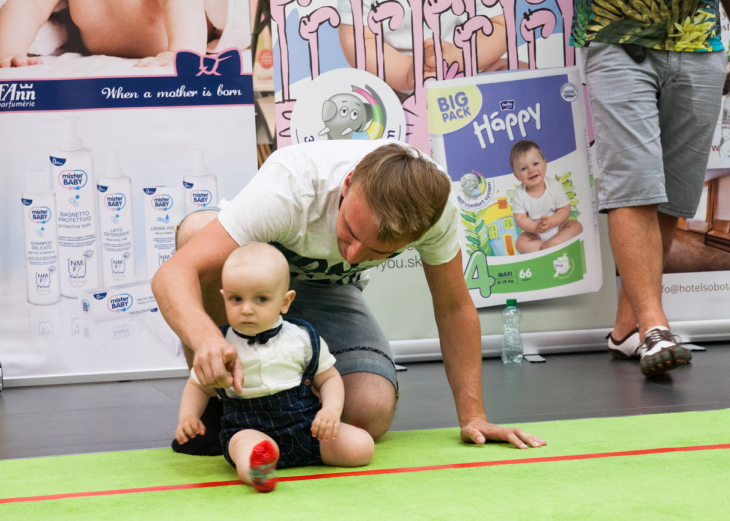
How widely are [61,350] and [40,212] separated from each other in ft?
1.47

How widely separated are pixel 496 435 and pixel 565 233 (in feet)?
4.63

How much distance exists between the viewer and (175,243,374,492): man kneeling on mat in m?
1.16

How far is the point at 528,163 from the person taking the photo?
102 inches

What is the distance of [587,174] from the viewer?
2594mm

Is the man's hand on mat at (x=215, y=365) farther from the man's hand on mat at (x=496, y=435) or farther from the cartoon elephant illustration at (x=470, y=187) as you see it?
the cartoon elephant illustration at (x=470, y=187)

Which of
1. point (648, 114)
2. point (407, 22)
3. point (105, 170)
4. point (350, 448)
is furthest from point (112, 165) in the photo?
point (648, 114)

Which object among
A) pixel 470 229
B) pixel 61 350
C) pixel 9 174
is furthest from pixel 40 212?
pixel 470 229

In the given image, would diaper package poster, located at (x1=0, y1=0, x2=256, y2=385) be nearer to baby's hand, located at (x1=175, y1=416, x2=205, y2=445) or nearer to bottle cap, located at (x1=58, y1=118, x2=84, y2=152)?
bottle cap, located at (x1=58, y1=118, x2=84, y2=152)

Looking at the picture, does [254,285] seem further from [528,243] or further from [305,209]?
[528,243]

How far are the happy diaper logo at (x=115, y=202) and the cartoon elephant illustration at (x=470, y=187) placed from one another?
114 cm

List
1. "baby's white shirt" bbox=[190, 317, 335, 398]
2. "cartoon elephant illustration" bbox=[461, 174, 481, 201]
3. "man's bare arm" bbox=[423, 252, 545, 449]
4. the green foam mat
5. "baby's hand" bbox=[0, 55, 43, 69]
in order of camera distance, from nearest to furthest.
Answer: the green foam mat
"baby's white shirt" bbox=[190, 317, 335, 398]
"man's bare arm" bbox=[423, 252, 545, 449]
"baby's hand" bbox=[0, 55, 43, 69]
"cartoon elephant illustration" bbox=[461, 174, 481, 201]

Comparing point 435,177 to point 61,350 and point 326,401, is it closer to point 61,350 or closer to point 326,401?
point 326,401

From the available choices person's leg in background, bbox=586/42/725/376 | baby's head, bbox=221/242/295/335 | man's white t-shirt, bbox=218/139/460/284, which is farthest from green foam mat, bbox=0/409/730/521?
person's leg in background, bbox=586/42/725/376

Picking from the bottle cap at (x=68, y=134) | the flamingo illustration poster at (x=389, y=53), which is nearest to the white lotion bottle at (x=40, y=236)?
the bottle cap at (x=68, y=134)
